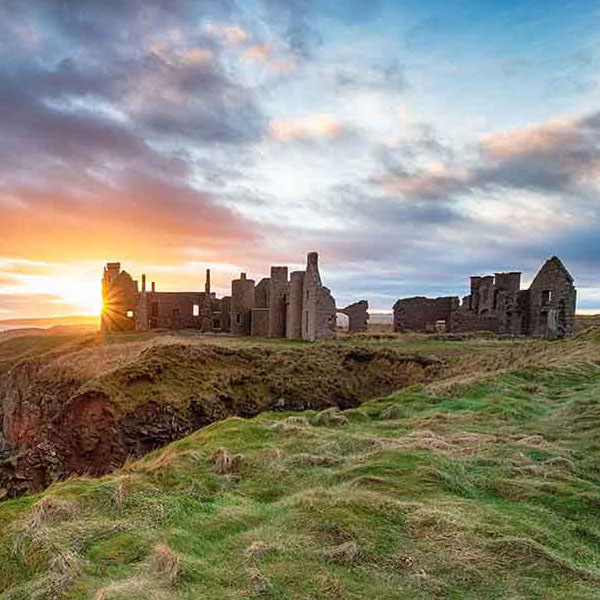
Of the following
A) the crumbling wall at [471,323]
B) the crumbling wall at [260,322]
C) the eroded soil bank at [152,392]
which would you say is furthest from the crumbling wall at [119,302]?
the crumbling wall at [471,323]

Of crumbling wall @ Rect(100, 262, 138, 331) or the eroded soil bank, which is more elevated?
crumbling wall @ Rect(100, 262, 138, 331)

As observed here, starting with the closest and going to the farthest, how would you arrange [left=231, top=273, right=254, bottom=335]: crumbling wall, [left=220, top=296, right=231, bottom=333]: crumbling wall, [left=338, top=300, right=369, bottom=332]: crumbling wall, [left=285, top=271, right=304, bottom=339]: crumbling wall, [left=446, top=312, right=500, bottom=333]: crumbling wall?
[left=285, top=271, right=304, bottom=339]: crumbling wall, [left=446, top=312, right=500, bottom=333]: crumbling wall, [left=231, top=273, right=254, bottom=335]: crumbling wall, [left=220, top=296, right=231, bottom=333]: crumbling wall, [left=338, top=300, right=369, bottom=332]: crumbling wall

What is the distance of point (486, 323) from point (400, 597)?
41.9 m

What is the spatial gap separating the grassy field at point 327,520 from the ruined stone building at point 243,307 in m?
27.1

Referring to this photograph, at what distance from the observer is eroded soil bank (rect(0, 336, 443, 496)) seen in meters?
18.4

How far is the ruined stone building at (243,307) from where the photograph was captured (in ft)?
124

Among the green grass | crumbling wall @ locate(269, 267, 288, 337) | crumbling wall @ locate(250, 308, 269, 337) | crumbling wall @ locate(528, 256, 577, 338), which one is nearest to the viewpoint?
the green grass

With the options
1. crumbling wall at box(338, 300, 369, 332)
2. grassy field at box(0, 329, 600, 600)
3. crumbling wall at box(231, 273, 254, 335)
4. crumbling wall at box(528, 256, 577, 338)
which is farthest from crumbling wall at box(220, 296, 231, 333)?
grassy field at box(0, 329, 600, 600)

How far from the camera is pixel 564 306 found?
34969 mm

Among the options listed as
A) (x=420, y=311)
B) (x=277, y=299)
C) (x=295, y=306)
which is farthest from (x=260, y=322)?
(x=420, y=311)

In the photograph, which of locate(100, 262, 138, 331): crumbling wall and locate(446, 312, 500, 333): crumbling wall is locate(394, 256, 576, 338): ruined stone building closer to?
locate(446, 312, 500, 333): crumbling wall

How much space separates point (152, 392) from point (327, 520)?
1531cm

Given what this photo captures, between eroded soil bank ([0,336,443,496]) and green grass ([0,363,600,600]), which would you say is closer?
green grass ([0,363,600,600])

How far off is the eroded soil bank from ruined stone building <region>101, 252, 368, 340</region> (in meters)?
8.14
